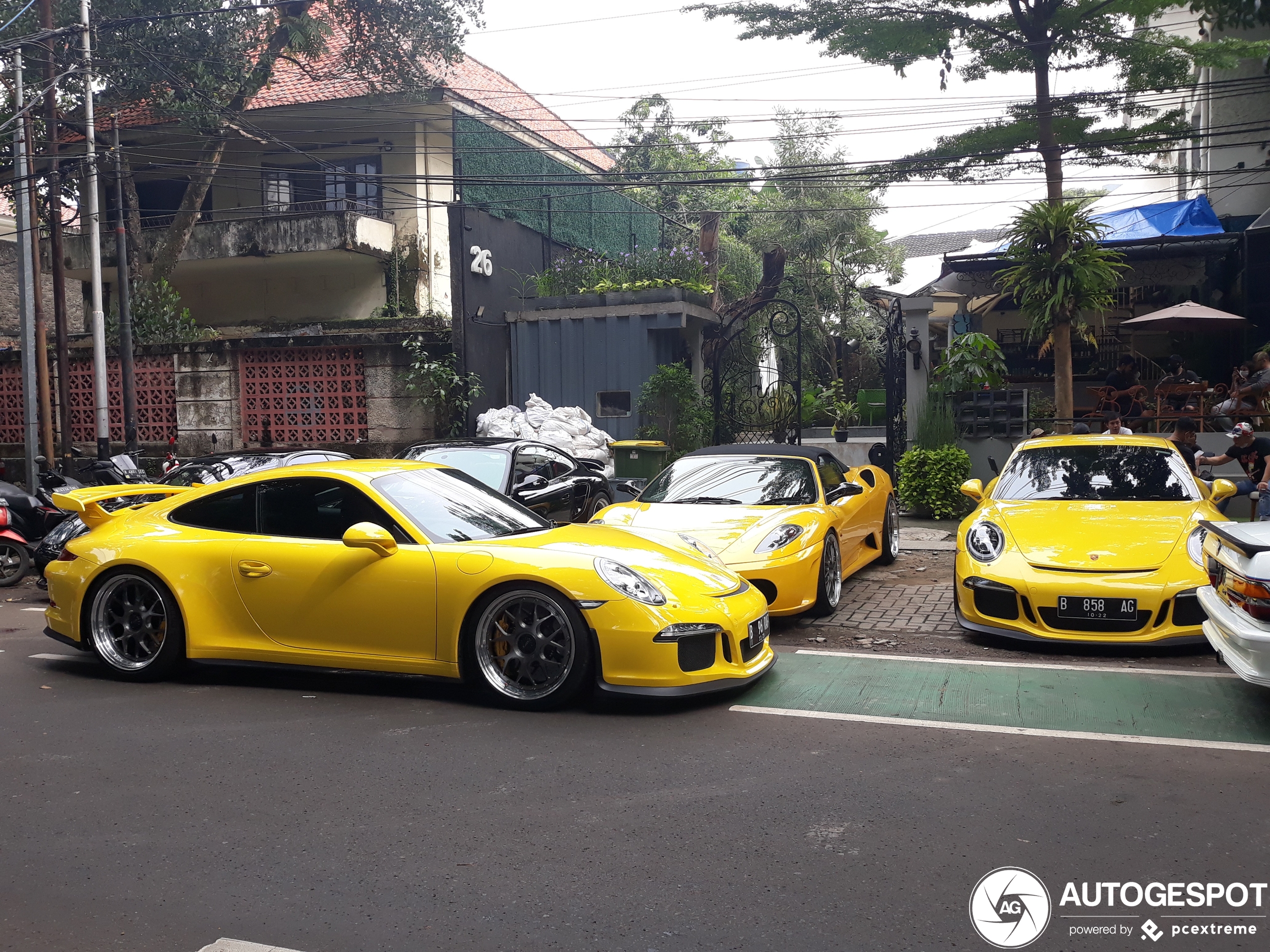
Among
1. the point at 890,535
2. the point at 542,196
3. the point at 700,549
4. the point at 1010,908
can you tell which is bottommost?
the point at 1010,908

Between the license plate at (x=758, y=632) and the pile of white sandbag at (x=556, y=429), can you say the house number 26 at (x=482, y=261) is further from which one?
the license plate at (x=758, y=632)

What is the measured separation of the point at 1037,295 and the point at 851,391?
14.0 m

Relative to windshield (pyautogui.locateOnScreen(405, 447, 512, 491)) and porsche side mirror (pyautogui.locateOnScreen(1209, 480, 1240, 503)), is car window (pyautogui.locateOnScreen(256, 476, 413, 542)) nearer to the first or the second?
windshield (pyautogui.locateOnScreen(405, 447, 512, 491))

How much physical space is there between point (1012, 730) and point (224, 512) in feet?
15.3

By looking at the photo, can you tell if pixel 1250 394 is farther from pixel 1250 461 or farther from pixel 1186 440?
pixel 1186 440

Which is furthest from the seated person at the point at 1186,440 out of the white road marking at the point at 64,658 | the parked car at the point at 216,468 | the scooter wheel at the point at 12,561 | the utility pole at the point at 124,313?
the utility pole at the point at 124,313

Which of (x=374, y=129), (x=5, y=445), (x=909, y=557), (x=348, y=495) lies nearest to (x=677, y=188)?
(x=374, y=129)

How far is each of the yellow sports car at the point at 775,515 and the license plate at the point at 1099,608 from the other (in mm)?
1876

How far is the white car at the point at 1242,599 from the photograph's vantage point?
15.6 ft

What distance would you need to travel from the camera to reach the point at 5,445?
70.7ft

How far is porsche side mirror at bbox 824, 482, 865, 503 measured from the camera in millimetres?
9023

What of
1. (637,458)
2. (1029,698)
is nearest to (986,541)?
(1029,698)

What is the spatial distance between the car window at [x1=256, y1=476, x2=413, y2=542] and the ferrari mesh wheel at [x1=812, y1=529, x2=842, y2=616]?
361cm

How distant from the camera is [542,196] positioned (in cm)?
2405
